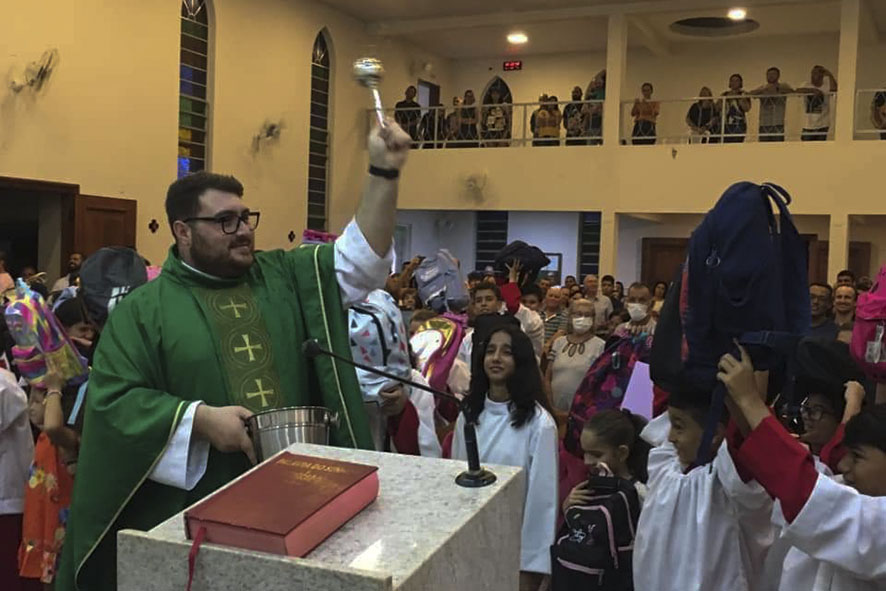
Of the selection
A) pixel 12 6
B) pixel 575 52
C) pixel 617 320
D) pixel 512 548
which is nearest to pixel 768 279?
pixel 512 548

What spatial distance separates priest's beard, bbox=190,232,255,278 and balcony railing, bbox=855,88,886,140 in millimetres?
11780

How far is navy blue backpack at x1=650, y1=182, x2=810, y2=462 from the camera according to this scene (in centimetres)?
186

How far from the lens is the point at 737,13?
45.7ft

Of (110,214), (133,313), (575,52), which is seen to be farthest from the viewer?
(575,52)

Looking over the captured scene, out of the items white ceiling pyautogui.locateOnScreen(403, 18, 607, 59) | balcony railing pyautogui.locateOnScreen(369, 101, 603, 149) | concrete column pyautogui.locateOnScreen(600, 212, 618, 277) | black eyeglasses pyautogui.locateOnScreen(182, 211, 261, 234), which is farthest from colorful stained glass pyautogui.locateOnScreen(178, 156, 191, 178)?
black eyeglasses pyautogui.locateOnScreen(182, 211, 261, 234)

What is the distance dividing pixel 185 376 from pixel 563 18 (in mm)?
13391

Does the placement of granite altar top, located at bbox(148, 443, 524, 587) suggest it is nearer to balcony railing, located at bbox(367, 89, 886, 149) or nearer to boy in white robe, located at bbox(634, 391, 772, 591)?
boy in white robe, located at bbox(634, 391, 772, 591)

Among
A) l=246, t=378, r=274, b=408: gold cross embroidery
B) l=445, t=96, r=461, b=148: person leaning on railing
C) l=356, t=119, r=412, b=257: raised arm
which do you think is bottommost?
l=246, t=378, r=274, b=408: gold cross embroidery

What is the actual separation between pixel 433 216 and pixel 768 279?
16468mm

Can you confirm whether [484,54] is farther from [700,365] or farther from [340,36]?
[700,365]

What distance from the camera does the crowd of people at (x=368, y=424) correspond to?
2057 mm

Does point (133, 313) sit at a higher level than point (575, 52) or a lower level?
lower

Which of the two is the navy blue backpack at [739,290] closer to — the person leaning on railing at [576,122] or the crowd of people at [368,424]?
the crowd of people at [368,424]

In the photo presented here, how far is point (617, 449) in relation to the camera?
351cm
